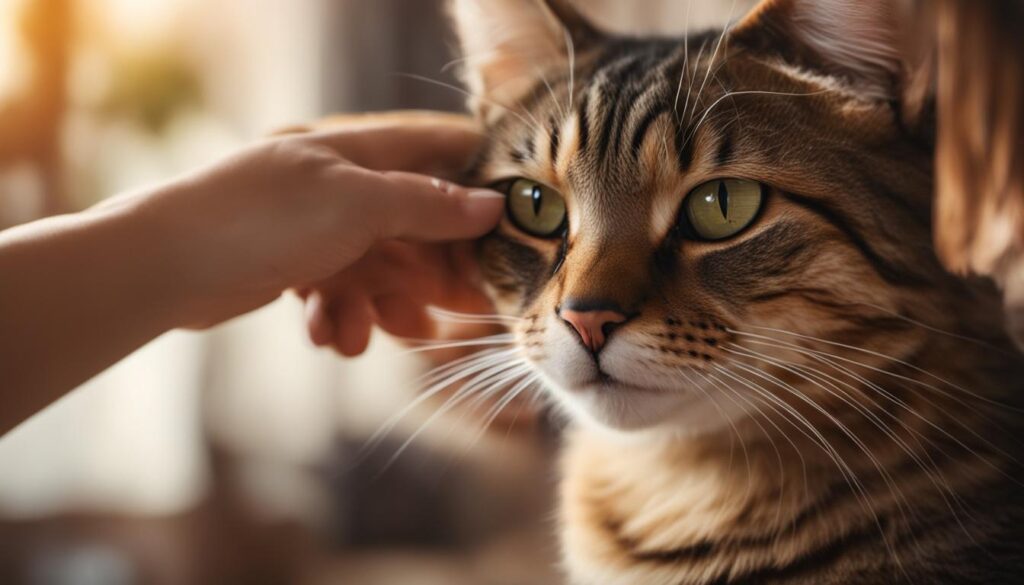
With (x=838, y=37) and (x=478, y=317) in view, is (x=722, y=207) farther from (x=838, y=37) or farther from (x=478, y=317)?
(x=478, y=317)

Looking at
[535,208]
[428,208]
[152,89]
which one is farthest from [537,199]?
[152,89]

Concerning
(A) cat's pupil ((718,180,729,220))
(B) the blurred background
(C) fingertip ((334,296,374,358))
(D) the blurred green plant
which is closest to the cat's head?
(A) cat's pupil ((718,180,729,220))

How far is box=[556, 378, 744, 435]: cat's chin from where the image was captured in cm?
84

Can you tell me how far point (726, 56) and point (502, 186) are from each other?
0.94ft

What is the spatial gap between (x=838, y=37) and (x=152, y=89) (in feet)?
4.75

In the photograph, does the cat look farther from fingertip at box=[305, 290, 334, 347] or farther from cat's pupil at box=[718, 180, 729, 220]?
fingertip at box=[305, 290, 334, 347]

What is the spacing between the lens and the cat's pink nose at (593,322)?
787 millimetres

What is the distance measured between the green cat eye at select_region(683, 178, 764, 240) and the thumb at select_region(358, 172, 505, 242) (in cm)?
23

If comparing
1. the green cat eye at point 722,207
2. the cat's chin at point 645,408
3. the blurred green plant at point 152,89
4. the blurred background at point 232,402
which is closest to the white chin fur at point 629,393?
the cat's chin at point 645,408

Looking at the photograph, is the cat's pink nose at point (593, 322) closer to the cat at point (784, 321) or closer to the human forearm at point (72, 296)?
the cat at point (784, 321)

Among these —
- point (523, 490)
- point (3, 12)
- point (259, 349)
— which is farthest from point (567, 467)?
point (3, 12)

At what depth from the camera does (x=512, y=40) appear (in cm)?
108

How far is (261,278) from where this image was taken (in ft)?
3.00

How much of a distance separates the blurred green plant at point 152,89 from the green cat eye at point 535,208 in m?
1.13
